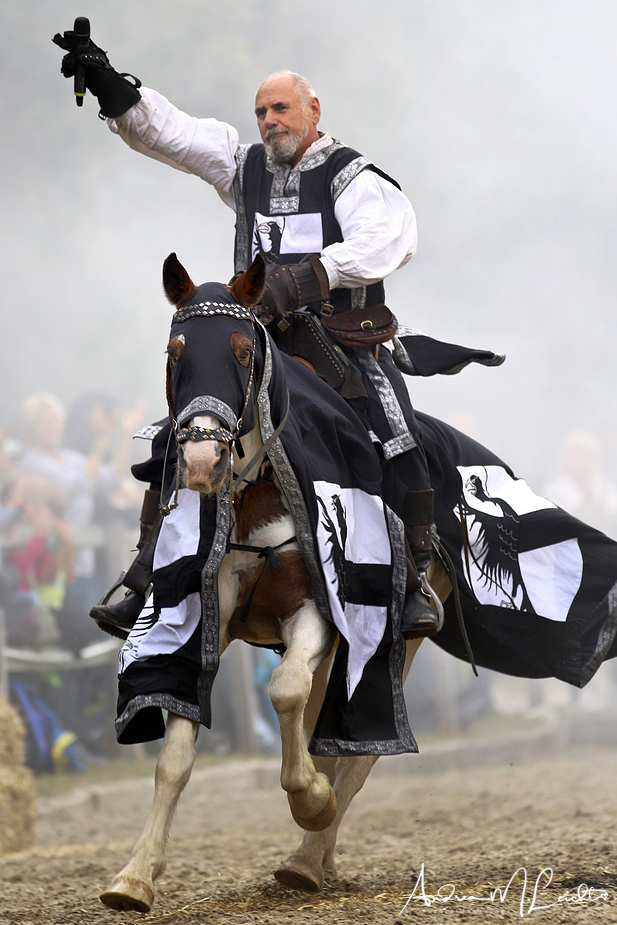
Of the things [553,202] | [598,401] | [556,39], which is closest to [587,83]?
[556,39]

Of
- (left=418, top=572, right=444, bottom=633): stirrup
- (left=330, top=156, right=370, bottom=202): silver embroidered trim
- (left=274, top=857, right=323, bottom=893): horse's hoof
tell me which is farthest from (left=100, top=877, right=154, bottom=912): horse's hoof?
(left=330, top=156, right=370, bottom=202): silver embroidered trim

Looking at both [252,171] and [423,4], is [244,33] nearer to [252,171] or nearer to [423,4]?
[423,4]

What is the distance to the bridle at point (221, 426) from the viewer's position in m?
3.25

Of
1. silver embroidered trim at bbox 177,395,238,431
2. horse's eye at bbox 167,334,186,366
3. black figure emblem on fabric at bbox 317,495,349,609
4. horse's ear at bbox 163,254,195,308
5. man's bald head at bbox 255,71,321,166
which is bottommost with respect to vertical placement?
black figure emblem on fabric at bbox 317,495,349,609

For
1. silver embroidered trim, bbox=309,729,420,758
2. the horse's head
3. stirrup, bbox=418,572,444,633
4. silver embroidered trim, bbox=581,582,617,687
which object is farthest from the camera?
silver embroidered trim, bbox=581,582,617,687

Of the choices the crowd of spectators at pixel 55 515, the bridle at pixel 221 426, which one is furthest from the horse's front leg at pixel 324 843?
the crowd of spectators at pixel 55 515

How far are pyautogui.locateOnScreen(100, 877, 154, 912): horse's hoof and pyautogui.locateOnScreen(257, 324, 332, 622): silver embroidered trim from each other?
1.07 meters

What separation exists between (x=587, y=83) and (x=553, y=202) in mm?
2303

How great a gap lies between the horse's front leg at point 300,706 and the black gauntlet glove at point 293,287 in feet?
3.40

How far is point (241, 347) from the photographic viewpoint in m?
3.51

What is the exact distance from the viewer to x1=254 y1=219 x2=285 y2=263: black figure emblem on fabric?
455cm

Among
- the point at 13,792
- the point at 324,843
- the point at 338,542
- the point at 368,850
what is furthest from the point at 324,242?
the point at 13,792

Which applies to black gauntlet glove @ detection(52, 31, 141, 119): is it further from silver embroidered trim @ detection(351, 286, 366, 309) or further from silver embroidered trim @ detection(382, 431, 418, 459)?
silver embroidered trim @ detection(382, 431, 418, 459)

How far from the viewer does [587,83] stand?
18.8 metres
